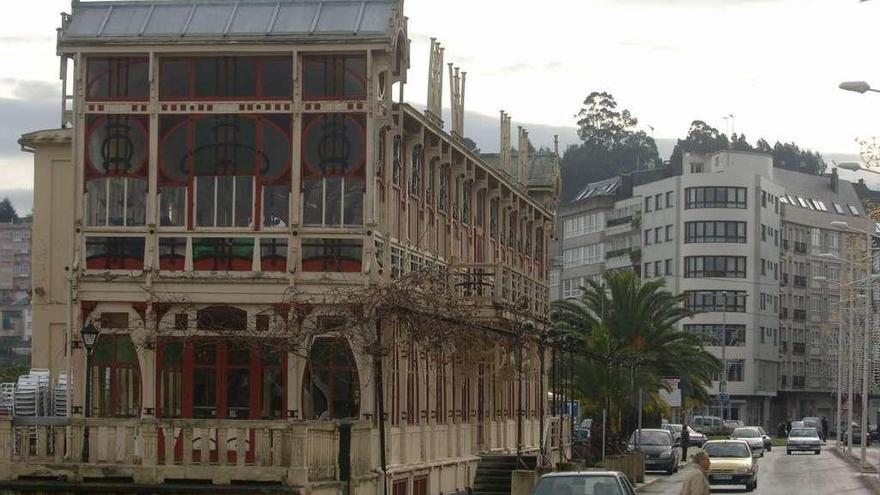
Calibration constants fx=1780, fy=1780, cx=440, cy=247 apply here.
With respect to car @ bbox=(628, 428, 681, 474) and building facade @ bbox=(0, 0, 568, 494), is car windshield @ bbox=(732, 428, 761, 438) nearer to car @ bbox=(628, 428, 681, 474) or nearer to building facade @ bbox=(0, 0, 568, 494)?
car @ bbox=(628, 428, 681, 474)

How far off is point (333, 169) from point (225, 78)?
2.82 metres

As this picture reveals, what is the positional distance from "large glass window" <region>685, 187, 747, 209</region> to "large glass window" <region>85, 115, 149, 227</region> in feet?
331

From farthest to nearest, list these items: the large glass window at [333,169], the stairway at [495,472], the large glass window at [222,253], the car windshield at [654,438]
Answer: the car windshield at [654,438], the stairway at [495,472], the large glass window at [222,253], the large glass window at [333,169]

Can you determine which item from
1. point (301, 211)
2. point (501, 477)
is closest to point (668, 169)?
point (501, 477)

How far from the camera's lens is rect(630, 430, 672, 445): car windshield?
6606 cm

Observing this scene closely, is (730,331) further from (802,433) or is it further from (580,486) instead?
(580,486)

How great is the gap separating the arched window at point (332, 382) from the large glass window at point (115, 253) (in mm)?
3952

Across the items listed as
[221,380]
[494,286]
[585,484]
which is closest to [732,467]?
[494,286]

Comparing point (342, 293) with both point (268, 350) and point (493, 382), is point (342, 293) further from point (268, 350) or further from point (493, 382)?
point (493, 382)

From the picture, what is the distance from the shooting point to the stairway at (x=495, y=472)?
43.6m

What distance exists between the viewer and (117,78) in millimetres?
35219

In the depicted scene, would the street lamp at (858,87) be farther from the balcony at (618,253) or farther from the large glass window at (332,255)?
the balcony at (618,253)

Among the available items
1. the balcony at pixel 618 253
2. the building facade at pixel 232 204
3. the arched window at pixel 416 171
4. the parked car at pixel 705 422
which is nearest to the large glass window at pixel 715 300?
the balcony at pixel 618 253

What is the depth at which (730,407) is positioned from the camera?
136 meters
